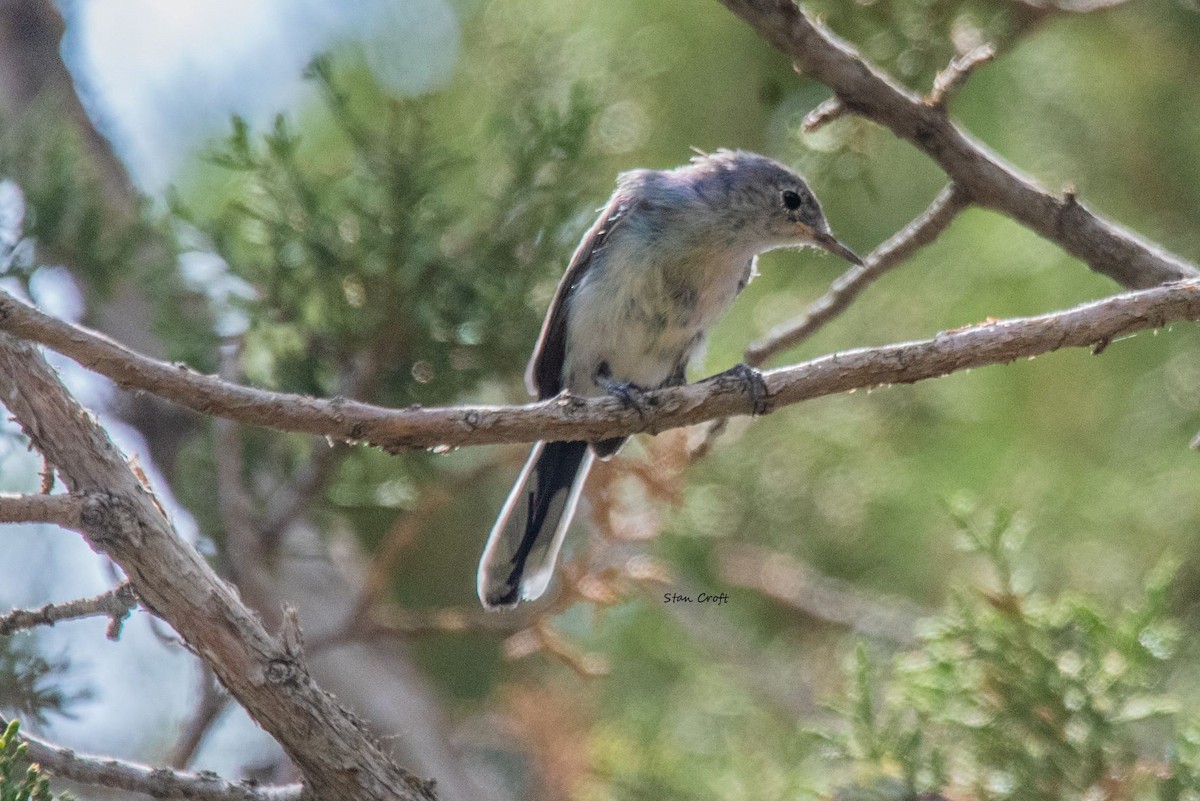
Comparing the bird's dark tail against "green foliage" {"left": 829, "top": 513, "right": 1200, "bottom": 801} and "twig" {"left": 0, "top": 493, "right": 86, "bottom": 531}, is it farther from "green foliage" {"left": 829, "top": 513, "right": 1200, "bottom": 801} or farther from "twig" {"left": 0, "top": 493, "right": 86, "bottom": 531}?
"twig" {"left": 0, "top": 493, "right": 86, "bottom": 531}

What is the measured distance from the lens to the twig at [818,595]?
15.2ft

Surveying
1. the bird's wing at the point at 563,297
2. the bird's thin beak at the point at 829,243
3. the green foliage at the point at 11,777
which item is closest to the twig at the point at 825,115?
the bird's thin beak at the point at 829,243

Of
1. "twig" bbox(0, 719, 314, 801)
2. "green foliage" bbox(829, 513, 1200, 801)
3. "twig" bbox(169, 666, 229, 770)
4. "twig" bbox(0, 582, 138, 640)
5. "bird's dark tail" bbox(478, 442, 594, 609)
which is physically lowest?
"twig" bbox(0, 719, 314, 801)

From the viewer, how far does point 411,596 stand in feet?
18.0

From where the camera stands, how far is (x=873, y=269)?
119 inches

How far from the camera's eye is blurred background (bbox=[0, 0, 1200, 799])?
→ 12.7ft

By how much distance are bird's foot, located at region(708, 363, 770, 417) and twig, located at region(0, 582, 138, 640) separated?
3.94 ft

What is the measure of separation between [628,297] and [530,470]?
58cm

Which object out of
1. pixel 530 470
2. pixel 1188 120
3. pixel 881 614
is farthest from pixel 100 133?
pixel 1188 120

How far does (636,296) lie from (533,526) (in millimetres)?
742

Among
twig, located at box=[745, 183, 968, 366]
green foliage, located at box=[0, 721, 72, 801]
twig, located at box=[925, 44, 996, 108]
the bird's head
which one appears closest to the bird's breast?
the bird's head

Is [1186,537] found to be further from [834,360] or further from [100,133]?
[100,133]

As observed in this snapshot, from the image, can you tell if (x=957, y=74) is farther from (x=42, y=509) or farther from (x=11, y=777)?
(x=11, y=777)

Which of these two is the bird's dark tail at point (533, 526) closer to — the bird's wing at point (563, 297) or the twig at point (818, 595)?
the bird's wing at point (563, 297)
